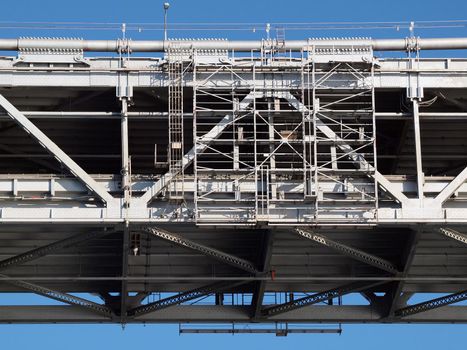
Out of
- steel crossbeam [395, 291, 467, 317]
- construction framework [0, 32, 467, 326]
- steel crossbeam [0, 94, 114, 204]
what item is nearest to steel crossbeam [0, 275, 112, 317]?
construction framework [0, 32, 467, 326]

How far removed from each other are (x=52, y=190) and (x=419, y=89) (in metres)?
12.0

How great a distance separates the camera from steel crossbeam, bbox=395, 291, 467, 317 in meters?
48.2

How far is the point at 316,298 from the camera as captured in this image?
4822cm

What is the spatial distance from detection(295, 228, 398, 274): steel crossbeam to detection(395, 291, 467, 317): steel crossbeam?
2427mm

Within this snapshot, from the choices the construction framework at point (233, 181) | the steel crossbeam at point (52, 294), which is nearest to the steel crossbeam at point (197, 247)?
the construction framework at point (233, 181)

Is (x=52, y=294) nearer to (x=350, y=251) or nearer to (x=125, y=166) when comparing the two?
(x=125, y=166)

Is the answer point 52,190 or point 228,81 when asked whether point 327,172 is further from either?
point 52,190

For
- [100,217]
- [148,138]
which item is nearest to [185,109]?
[148,138]

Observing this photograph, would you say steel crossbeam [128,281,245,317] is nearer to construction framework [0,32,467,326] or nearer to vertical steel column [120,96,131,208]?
construction framework [0,32,467,326]

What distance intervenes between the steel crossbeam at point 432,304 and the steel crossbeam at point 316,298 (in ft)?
5.77

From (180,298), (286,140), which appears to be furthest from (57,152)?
(180,298)

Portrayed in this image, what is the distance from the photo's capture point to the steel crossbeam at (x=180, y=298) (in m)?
47.9

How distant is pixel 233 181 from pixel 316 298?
21.2 feet

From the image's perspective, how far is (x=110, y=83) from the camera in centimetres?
4447
